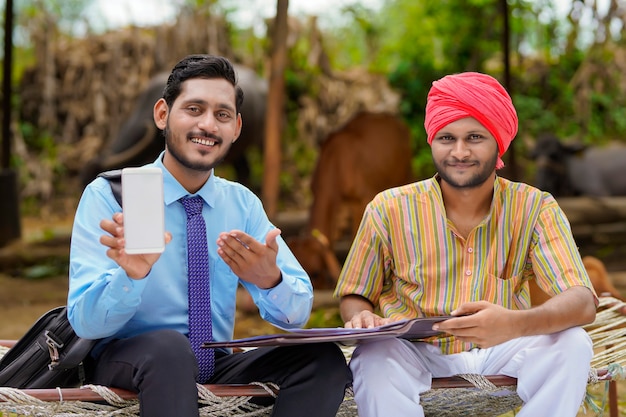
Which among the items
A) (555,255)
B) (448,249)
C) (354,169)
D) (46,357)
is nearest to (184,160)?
(46,357)

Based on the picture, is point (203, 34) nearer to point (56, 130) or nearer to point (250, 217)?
point (56, 130)

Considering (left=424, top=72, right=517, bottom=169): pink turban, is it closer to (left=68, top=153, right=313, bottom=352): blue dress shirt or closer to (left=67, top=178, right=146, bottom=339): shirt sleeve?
(left=68, top=153, right=313, bottom=352): blue dress shirt

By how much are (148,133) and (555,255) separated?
600cm

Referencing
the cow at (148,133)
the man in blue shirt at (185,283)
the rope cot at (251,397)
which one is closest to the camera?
the man in blue shirt at (185,283)

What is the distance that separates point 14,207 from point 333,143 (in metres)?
3.28

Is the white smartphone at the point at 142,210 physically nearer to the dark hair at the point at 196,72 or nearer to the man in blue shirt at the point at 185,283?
the man in blue shirt at the point at 185,283

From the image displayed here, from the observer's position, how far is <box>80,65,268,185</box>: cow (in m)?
8.05

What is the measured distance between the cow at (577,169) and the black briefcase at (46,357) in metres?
7.72

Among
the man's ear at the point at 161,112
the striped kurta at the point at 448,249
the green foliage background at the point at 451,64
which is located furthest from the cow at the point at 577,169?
the man's ear at the point at 161,112

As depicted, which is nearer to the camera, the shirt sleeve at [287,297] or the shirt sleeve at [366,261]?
the shirt sleeve at [287,297]

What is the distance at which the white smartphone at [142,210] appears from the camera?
1.96m

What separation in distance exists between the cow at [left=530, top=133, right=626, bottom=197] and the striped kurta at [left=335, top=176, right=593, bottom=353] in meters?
6.97

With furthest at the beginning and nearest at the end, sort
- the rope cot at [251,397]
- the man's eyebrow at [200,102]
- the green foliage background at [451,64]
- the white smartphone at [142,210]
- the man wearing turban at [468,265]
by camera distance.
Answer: the green foliage background at [451,64] < the man's eyebrow at [200,102] < the man wearing turban at [468,265] < the rope cot at [251,397] < the white smartphone at [142,210]

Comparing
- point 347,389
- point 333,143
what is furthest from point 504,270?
point 333,143
